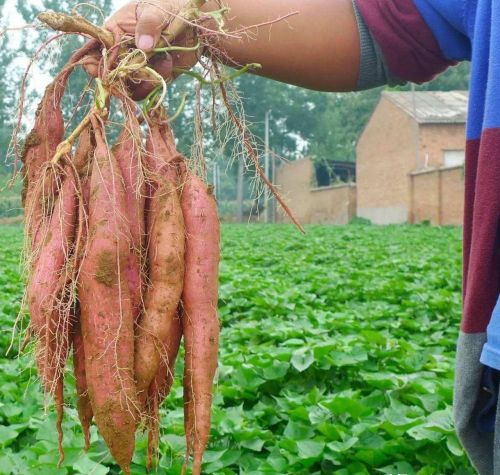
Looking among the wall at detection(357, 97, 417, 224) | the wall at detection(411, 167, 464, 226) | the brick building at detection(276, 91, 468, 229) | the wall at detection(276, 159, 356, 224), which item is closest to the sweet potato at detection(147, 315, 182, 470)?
the wall at detection(411, 167, 464, 226)

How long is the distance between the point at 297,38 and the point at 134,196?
0.48 m

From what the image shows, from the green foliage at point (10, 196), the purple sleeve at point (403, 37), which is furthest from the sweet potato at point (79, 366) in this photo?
the purple sleeve at point (403, 37)

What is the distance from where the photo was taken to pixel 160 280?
1.30 metres

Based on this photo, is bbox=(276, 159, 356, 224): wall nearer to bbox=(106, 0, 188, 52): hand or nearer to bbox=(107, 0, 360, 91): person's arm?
bbox=(107, 0, 360, 91): person's arm

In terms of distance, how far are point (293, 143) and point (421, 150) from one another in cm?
2807

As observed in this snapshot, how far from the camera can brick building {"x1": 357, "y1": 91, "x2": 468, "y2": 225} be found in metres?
26.1

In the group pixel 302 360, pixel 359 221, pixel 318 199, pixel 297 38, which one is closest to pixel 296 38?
pixel 297 38

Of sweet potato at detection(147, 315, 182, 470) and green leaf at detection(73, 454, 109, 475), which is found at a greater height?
sweet potato at detection(147, 315, 182, 470)

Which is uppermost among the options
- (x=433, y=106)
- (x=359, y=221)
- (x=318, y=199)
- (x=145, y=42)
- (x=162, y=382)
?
(x=433, y=106)

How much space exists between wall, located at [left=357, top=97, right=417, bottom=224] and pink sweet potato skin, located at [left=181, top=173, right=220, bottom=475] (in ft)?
90.3

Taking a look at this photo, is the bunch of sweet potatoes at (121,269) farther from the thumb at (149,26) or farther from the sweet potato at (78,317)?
the thumb at (149,26)

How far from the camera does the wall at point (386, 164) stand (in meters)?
28.9

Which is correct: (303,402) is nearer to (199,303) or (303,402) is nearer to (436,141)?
(199,303)

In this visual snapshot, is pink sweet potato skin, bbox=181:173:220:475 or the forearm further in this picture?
the forearm
